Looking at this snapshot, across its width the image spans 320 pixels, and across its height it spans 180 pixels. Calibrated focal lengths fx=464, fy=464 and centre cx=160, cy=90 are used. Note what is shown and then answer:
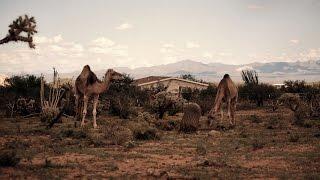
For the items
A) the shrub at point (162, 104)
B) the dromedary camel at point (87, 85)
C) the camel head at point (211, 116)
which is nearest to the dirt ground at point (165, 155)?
the camel head at point (211, 116)

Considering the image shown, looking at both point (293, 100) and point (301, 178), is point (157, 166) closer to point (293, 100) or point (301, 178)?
point (301, 178)

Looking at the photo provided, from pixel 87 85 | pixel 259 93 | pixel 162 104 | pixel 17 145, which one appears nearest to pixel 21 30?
pixel 17 145

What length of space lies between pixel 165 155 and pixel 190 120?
651cm

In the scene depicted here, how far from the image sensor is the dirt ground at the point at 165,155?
10602 millimetres

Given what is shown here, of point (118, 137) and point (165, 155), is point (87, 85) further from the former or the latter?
point (165, 155)

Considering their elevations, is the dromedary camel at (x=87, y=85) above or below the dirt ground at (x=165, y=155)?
above

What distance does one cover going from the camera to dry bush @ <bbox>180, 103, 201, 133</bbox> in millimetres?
19750

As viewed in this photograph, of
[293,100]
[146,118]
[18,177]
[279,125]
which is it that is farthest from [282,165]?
[293,100]

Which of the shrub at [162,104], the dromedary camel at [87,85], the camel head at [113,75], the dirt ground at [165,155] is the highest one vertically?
the camel head at [113,75]

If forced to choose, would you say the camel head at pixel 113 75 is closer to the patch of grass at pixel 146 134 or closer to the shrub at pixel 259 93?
the patch of grass at pixel 146 134

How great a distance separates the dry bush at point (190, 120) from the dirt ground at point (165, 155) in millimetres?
453

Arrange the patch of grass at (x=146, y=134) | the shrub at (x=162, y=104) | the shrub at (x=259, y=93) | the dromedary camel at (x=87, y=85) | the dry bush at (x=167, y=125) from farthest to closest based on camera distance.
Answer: the shrub at (x=259, y=93), the shrub at (x=162, y=104), the dry bush at (x=167, y=125), the dromedary camel at (x=87, y=85), the patch of grass at (x=146, y=134)

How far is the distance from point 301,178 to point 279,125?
1187 centimetres

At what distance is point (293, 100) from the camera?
2706 cm
